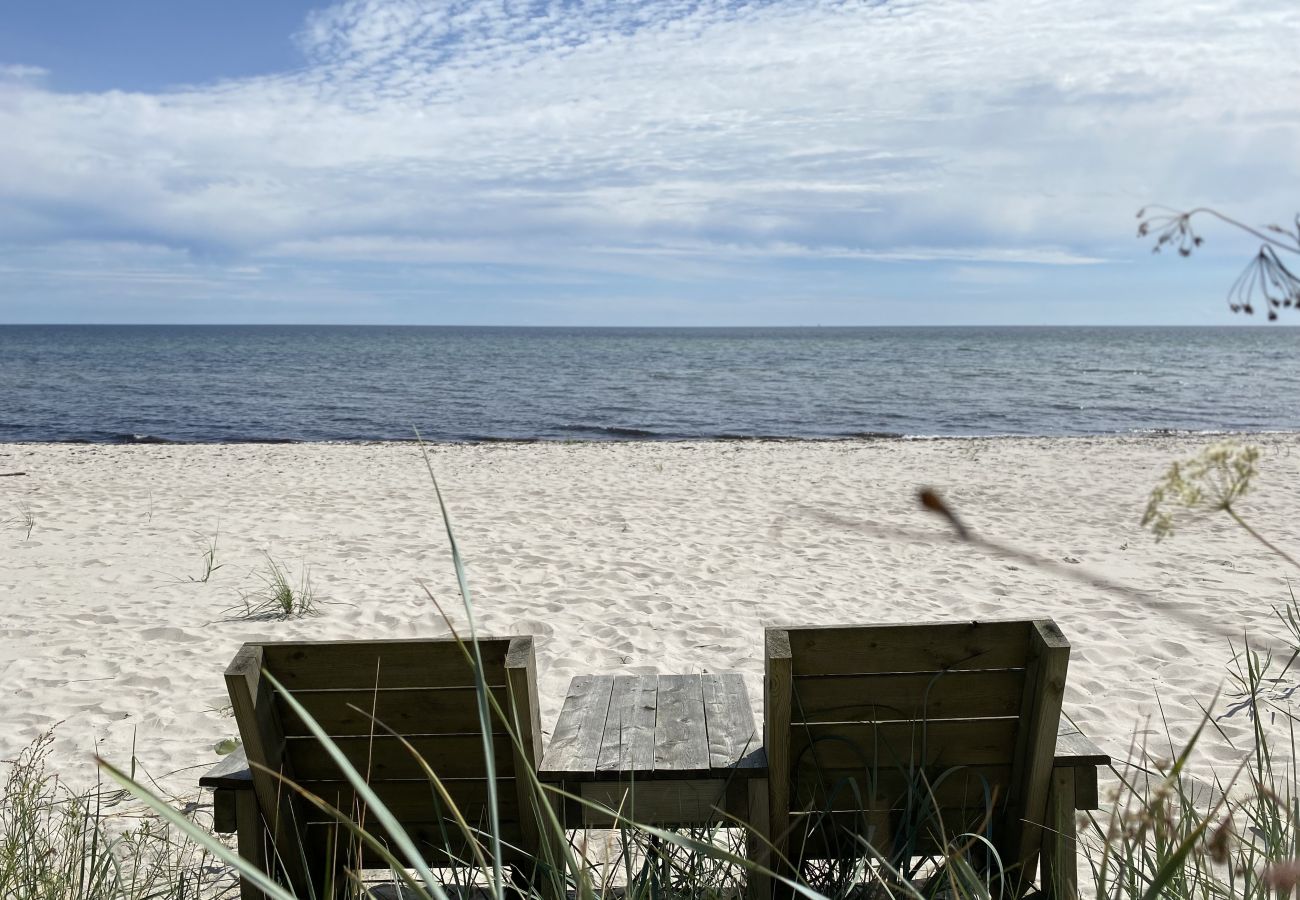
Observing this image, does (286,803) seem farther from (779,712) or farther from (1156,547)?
(1156,547)

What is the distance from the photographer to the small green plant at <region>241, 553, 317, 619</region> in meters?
5.95

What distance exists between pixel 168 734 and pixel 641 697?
7.76ft

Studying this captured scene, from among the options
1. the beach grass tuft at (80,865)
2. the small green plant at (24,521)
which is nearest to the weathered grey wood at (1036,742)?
the beach grass tuft at (80,865)

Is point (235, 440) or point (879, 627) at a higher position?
point (879, 627)

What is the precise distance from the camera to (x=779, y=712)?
7.52 feet

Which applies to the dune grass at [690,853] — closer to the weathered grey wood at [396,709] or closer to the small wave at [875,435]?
the weathered grey wood at [396,709]

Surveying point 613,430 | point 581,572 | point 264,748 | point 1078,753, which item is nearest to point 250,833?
point 264,748

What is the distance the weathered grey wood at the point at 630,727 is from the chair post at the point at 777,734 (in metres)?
0.31

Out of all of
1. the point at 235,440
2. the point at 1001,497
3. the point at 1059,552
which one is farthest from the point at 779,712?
the point at 235,440

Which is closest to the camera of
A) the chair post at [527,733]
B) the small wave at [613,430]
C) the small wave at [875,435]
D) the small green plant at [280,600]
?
the chair post at [527,733]

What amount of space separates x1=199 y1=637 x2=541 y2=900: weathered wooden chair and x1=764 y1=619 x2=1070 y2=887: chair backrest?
2.05 ft

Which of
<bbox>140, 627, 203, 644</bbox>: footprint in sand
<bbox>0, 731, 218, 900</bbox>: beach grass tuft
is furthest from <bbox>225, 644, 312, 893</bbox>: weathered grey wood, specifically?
<bbox>140, 627, 203, 644</bbox>: footprint in sand

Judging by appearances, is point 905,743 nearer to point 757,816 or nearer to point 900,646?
point 900,646

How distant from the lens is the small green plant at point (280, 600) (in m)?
5.95
